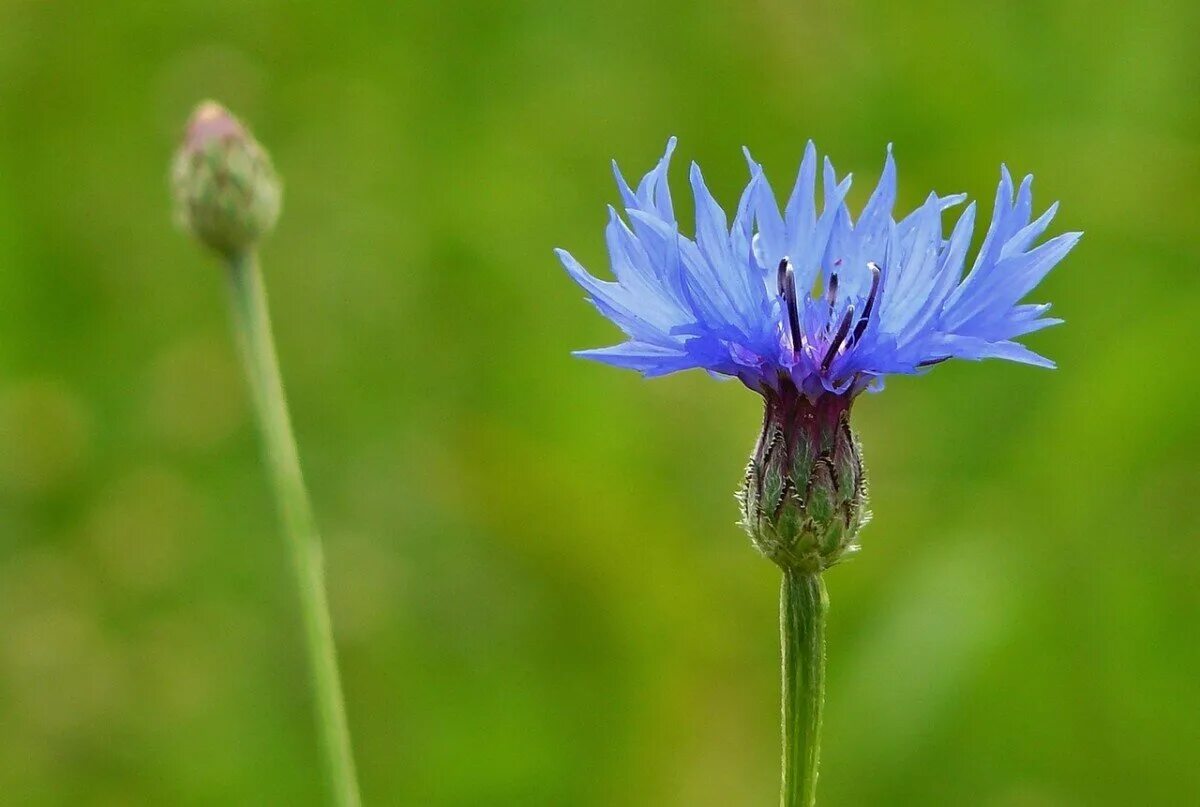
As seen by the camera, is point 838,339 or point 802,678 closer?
point 802,678

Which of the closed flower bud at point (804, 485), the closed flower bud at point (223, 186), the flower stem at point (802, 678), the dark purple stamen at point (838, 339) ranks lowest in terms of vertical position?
the flower stem at point (802, 678)

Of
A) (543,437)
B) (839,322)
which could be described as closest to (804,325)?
(839,322)

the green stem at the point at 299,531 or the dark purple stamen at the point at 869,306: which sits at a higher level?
the dark purple stamen at the point at 869,306

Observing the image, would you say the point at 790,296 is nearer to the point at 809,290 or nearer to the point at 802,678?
the point at 809,290

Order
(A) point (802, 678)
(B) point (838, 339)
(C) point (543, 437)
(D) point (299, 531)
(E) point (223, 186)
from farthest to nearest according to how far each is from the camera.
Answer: (C) point (543, 437) < (E) point (223, 186) < (D) point (299, 531) < (B) point (838, 339) < (A) point (802, 678)

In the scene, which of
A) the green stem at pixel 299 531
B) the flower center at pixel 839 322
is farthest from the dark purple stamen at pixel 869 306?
the green stem at pixel 299 531

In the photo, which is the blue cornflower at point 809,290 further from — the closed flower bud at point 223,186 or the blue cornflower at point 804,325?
the closed flower bud at point 223,186

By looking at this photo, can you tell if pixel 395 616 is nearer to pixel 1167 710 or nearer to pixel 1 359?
pixel 1 359
